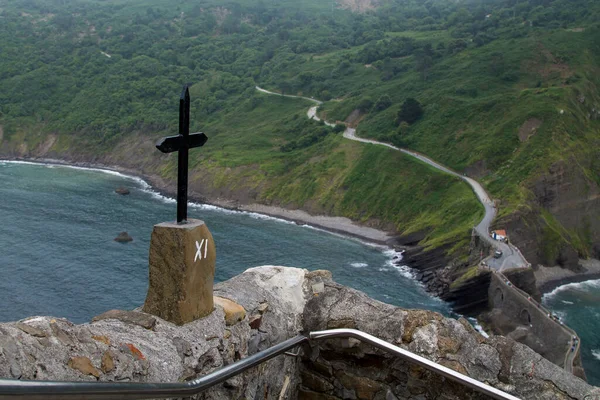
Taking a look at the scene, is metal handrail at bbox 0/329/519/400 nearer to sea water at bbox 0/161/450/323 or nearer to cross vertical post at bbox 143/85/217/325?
cross vertical post at bbox 143/85/217/325

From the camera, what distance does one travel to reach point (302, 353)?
23.7 feet

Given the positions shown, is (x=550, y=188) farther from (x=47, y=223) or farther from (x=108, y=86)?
(x=108, y=86)

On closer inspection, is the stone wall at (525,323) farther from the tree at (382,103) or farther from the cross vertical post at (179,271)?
the tree at (382,103)

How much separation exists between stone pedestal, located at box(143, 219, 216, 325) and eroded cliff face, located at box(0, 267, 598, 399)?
16 cm

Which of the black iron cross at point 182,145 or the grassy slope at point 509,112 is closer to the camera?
the black iron cross at point 182,145

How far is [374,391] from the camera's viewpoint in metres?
6.86

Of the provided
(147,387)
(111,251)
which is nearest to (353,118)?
(111,251)

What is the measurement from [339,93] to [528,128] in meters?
42.7

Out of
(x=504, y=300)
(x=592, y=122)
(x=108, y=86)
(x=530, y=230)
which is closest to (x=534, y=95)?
(x=592, y=122)

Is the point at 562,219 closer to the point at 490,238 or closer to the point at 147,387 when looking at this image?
the point at 490,238

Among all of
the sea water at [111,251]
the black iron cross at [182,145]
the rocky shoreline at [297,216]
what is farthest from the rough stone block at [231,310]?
the rocky shoreline at [297,216]

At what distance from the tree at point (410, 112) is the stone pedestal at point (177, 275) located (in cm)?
8589

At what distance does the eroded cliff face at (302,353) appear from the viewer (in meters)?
4.73

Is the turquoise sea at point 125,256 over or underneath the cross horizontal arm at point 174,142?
underneath
